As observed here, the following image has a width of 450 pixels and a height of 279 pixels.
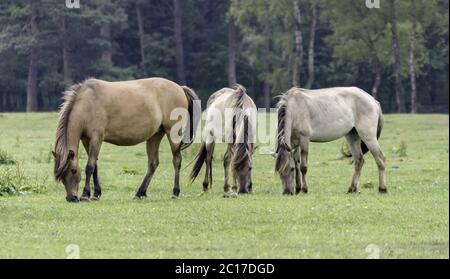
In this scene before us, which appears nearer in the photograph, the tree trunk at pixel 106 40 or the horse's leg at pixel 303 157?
the horse's leg at pixel 303 157

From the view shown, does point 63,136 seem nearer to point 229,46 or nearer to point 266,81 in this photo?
point 266,81

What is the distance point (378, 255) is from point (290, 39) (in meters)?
52.5

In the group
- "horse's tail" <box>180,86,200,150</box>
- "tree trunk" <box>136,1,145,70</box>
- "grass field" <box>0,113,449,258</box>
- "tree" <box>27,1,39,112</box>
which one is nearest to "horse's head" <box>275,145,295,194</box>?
"grass field" <box>0,113,449,258</box>

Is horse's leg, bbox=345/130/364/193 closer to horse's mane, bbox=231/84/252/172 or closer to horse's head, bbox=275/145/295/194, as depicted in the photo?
horse's head, bbox=275/145/295/194

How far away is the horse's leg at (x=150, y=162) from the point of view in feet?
59.3

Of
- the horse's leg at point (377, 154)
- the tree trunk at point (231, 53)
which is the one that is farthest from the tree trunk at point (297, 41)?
the horse's leg at point (377, 154)

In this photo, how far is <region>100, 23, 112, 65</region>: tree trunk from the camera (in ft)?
212

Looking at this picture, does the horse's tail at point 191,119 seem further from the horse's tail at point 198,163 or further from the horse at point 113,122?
the horse's tail at point 198,163

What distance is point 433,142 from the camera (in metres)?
34.7

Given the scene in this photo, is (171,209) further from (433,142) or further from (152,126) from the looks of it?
(433,142)

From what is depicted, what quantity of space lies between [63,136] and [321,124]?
4915 mm

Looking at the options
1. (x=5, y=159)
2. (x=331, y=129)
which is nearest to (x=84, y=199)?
(x=331, y=129)

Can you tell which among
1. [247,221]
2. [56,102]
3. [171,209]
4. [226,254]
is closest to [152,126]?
[171,209]

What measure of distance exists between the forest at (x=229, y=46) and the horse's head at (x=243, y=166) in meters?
38.5
